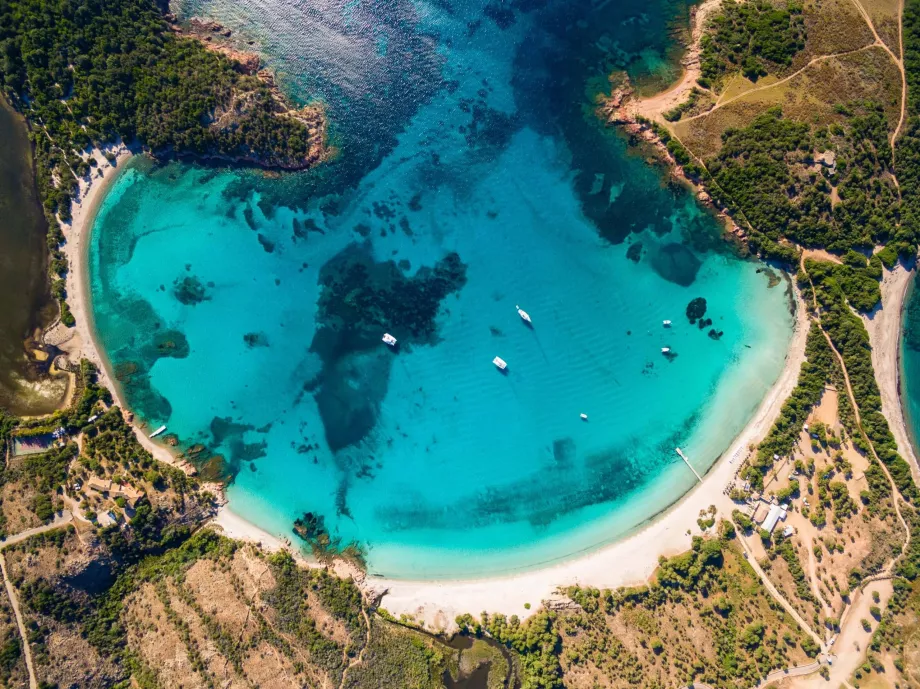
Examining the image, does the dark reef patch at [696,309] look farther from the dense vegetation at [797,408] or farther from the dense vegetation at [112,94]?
the dense vegetation at [112,94]

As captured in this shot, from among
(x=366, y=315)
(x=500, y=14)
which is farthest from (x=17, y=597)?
(x=500, y=14)

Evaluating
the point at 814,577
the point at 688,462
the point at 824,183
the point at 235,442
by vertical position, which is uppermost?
the point at 824,183

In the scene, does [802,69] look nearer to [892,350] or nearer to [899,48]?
[899,48]

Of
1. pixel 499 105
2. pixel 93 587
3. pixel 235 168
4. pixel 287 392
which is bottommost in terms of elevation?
pixel 93 587

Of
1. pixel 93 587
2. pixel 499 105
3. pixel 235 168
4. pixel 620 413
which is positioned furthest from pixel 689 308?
pixel 93 587

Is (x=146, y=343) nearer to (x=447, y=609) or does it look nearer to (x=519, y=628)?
(x=447, y=609)

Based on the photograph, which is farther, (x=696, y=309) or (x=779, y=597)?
(x=696, y=309)

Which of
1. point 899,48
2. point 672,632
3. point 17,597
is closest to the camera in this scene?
point 17,597
